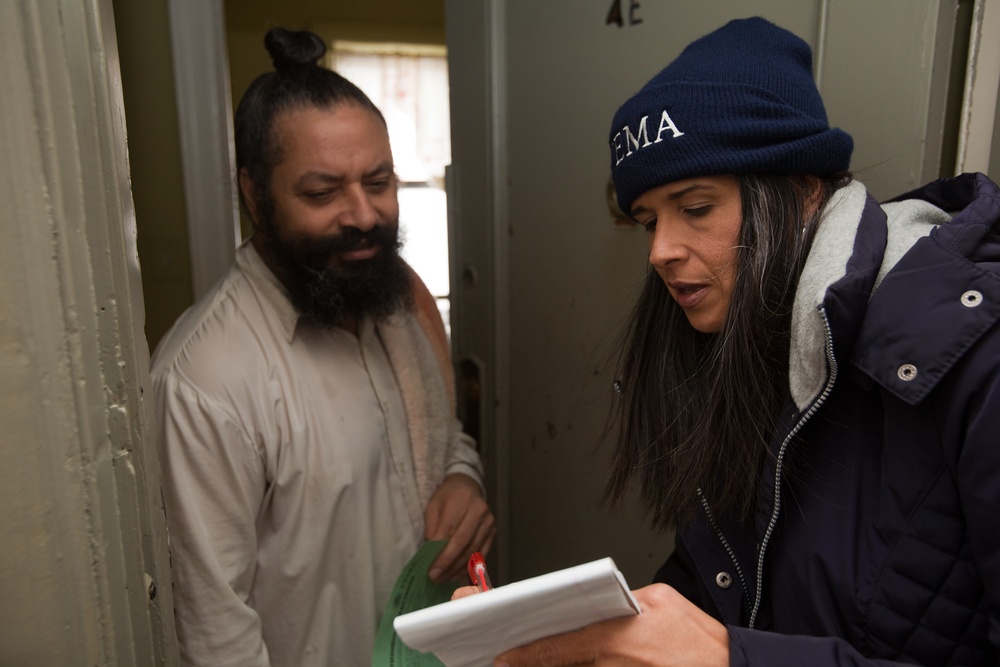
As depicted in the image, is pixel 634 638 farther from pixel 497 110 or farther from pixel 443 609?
pixel 497 110

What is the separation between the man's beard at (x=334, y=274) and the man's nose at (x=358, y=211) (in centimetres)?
2

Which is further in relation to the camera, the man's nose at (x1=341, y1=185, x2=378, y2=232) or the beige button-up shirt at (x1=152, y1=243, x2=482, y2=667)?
the man's nose at (x1=341, y1=185, x2=378, y2=232)

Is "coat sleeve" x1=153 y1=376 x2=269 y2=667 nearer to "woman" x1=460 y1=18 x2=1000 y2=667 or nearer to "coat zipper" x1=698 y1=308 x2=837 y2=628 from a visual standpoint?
"woman" x1=460 y1=18 x2=1000 y2=667

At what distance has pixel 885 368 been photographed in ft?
1.94

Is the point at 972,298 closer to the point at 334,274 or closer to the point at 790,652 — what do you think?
the point at 790,652

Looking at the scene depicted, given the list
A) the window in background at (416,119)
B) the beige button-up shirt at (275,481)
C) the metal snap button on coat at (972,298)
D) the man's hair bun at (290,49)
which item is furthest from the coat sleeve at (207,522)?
the window in background at (416,119)

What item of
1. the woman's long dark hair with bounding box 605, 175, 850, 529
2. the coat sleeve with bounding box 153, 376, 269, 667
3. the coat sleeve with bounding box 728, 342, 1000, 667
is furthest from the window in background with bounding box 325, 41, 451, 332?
the coat sleeve with bounding box 728, 342, 1000, 667

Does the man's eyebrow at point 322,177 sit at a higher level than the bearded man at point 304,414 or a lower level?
higher

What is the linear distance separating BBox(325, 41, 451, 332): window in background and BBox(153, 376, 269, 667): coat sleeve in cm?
311

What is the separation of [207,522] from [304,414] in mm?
214

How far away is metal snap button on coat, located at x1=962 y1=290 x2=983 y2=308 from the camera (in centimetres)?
55

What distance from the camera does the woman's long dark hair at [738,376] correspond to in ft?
2.42

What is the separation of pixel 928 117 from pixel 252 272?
1040mm

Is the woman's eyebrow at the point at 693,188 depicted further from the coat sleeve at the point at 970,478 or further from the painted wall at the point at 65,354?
the painted wall at the point at 65,354
